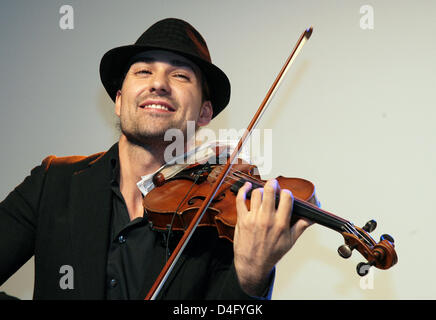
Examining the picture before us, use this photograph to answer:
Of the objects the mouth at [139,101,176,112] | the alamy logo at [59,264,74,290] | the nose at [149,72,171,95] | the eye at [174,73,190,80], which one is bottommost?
the alamy logo at [59,264,74,290]

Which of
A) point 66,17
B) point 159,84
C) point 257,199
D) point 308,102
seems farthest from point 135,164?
point 66,17

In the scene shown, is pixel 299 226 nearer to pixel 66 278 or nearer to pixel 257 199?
pixel 257 199

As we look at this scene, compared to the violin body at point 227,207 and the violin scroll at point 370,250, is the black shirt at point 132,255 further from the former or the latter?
the violin scroll at point 370,250

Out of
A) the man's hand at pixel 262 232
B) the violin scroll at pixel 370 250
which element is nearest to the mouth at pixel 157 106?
the man's hand at pixel 262 232

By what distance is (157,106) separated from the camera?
161 cm

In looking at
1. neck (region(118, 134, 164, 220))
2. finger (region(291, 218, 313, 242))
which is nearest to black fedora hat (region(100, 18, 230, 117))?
neck (region(118, 134, 164, 220))

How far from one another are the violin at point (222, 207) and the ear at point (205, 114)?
10.4 inches

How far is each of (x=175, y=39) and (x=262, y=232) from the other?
882 mm

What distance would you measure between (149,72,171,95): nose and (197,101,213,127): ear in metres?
0.24

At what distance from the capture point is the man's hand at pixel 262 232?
1.16 meters

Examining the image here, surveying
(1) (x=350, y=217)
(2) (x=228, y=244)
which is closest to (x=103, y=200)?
(2) (x=228, y=244)

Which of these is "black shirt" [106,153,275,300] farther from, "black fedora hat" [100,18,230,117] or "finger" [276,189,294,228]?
"black fedora hat" [100,18,230,117]

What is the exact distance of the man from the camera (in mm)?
1281
